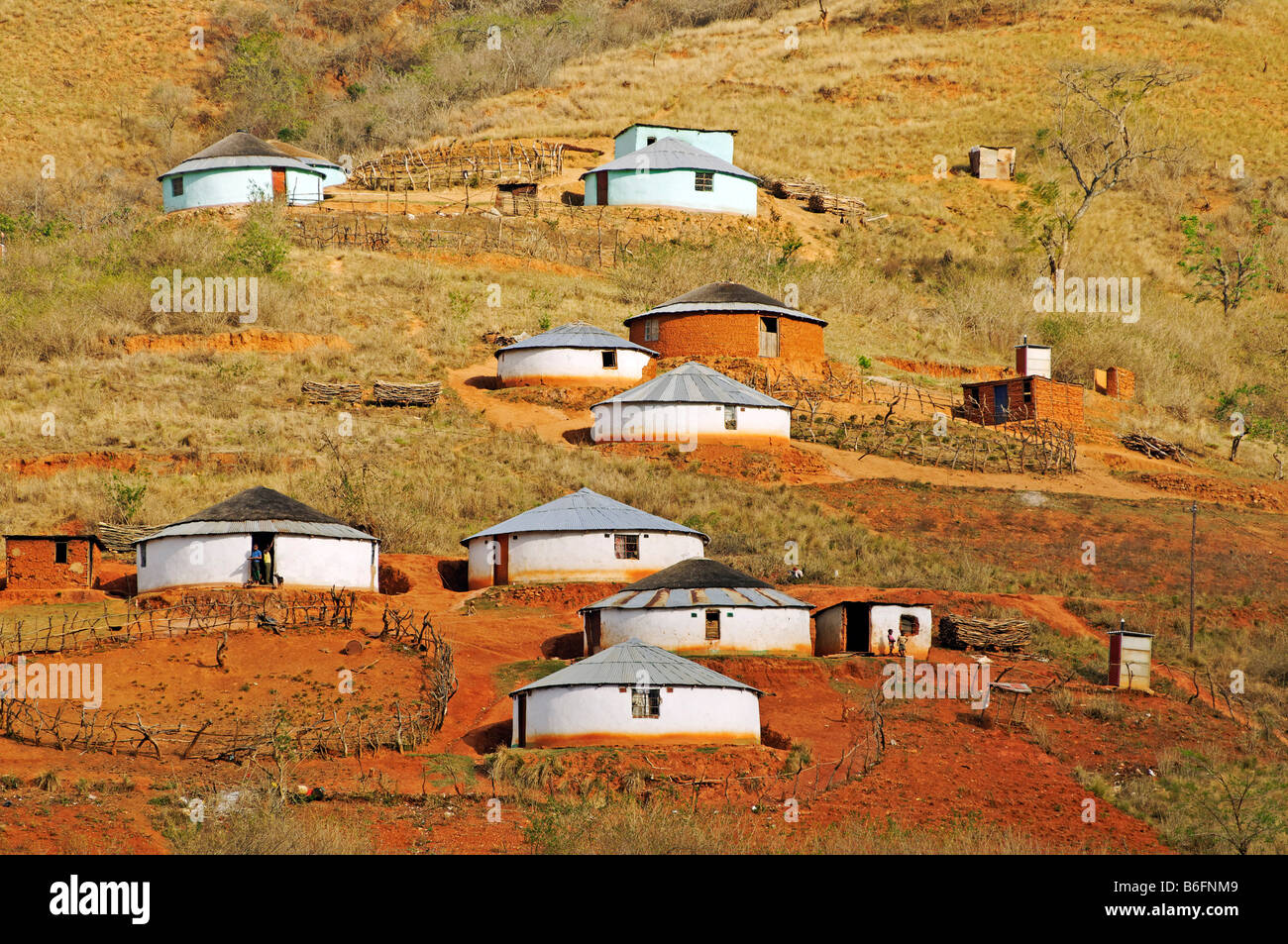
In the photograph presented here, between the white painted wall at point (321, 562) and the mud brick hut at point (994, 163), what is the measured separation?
6124cm

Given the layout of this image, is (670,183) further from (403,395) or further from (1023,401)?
(403,395)

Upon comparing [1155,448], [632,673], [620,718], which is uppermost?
[1155,448]

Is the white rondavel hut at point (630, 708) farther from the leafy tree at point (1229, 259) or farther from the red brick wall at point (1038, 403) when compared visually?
the leafy tree at point (1229, 259)

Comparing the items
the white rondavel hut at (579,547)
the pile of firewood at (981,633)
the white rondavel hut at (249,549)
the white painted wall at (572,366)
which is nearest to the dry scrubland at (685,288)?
the pile of firewood at (981,633)

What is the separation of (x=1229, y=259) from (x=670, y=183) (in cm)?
3022

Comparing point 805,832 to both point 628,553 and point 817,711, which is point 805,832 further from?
point 628,553

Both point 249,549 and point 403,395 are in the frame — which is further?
point 403,395

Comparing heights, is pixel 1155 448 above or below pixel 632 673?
above

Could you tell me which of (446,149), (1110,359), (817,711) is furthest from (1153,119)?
(817,711)

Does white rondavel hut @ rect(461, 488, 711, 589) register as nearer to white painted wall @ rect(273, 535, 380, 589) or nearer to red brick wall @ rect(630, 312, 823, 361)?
white painted wall @ rect(273, 535, 380, 589)

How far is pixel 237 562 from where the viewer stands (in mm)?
38125

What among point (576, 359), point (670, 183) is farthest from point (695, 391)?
point (670, 183)

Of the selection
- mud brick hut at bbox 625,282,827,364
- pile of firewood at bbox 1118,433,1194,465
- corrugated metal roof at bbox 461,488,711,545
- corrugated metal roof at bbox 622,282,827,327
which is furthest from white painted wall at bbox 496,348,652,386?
pile of firewood at bbox 1118,433,1194,465

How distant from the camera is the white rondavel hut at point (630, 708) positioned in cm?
2992
